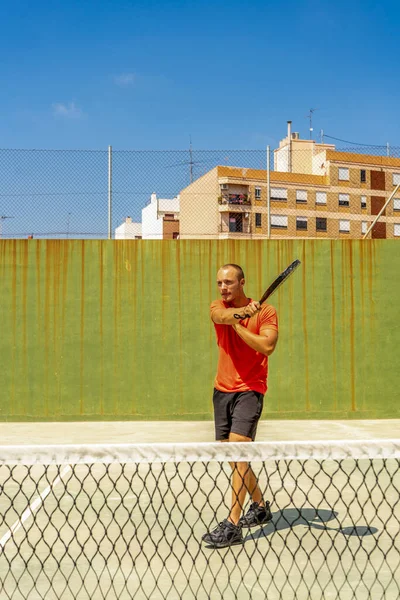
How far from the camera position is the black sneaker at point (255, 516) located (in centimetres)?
507

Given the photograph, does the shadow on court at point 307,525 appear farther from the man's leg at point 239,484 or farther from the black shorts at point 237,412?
the black shorts at point 237,412

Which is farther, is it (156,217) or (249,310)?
(156,217)

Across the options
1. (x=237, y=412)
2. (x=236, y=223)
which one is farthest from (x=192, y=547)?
(x=236, y=223)

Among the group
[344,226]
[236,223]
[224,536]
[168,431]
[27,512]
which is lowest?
Result: [168,431]

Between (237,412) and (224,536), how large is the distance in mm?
776

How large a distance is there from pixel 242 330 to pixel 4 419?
6867 millimetres

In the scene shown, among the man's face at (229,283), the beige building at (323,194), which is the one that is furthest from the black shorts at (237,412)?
the beige building at (323,194)

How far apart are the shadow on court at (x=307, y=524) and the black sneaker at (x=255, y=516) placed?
0.05 metres

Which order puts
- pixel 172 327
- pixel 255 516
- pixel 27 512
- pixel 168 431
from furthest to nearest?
pixel 172 327, pixel 168 431, pixel 27 512, pixel 255 516

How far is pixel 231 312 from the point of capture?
4754mm

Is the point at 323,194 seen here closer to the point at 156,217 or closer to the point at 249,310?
the point at 156,217

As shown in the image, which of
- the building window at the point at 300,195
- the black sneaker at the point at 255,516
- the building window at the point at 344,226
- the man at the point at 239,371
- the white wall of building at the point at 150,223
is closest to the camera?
the man at the point at 239,371

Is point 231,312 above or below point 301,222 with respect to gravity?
below

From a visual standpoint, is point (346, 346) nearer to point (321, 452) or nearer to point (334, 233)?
point (321, 452)
